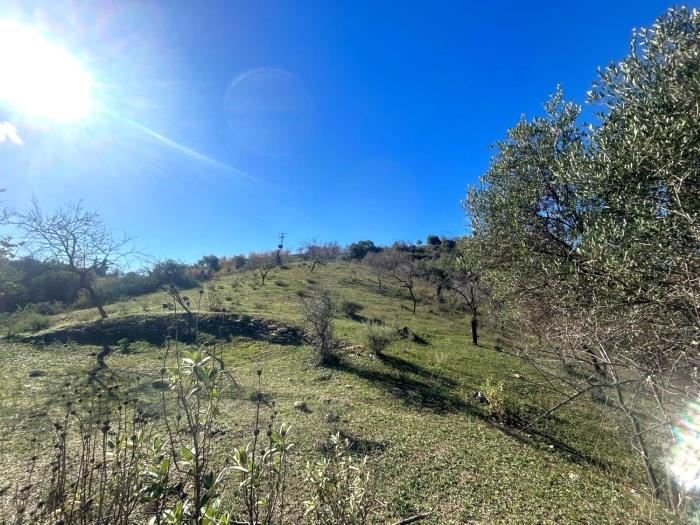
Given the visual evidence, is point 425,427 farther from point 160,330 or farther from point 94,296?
point 94,296

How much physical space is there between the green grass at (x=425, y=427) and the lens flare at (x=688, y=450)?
2.31ft

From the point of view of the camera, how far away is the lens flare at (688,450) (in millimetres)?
4039

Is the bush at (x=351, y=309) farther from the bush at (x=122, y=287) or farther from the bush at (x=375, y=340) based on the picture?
the bush at (x=122, y=287)

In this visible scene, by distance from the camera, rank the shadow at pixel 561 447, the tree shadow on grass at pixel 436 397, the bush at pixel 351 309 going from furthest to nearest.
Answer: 1. the bush at pixel 351 309
2. the tree shadow on grass at pixel 436 397
3. the shadow at pixel 561 447

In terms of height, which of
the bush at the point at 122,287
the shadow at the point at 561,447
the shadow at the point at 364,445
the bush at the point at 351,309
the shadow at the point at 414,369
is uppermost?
the bush at the point at 122,287

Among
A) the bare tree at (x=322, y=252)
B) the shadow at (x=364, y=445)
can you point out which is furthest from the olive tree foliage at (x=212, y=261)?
the shadow at (x=364, y=445)

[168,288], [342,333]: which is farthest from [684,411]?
[342,333]

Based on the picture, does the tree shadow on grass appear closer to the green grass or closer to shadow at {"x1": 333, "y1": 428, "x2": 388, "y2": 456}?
the green grass

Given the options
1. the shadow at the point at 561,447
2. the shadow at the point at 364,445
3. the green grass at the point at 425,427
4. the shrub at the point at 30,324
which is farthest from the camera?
the shrub at the point at 30,324

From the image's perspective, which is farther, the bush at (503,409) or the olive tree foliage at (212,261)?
the olive tree foliage at (212,261)

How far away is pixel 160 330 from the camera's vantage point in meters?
18.2

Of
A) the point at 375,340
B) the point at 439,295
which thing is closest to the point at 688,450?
the point at 375,340

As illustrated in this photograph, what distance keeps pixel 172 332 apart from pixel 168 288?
1925 centimetres

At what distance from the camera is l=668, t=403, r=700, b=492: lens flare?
4039 millimetres
